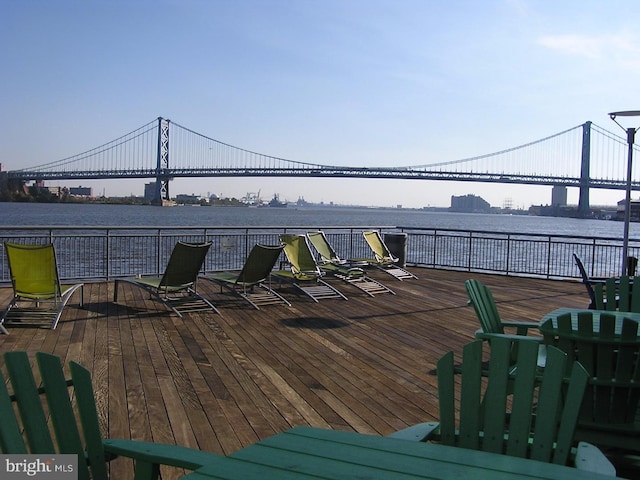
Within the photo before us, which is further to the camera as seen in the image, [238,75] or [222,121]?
[222,121]

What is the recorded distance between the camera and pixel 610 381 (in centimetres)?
231

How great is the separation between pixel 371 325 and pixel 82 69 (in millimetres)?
18102

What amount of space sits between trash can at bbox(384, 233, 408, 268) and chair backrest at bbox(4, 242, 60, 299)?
600 cm

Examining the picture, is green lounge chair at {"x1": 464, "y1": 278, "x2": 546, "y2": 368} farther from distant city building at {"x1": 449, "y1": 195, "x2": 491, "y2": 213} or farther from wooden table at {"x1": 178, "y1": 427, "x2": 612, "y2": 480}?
distant city building at {"x1": 449, "y1": 195, "x2": 491, "y2": 213}

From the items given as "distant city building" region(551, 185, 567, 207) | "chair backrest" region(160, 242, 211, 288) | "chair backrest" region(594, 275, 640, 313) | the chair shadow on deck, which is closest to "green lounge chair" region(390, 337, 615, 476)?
"chair backrest" region(594, 275, 640, 313)

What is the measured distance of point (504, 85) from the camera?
13375 mm

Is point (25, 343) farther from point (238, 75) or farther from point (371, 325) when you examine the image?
point (238, 75)

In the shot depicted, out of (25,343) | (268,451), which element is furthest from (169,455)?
(25,343)

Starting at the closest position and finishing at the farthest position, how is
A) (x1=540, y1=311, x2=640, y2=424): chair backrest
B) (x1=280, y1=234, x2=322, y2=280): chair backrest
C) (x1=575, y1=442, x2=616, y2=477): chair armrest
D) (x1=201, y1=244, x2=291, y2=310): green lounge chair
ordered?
(x1=575, y1=442, x2=616, y2=477): chair armrest, (x1=540, y1=311, x2=640, y2=424): chair backrest, (x1=201, y1=244, x2=291, y2=310): green lounge chair, (x1=280, y1=234, x2=322, y2=280): chair backrest

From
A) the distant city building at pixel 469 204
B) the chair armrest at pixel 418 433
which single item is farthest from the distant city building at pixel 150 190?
the chair armrest at pixel 418 433

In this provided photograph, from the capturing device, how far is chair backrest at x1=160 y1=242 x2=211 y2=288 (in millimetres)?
6156

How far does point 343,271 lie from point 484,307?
4.52 m

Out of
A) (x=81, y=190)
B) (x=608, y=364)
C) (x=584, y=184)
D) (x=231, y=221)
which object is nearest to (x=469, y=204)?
(x=231, y=221)

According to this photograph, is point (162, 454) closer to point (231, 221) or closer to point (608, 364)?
point (608, 364)
